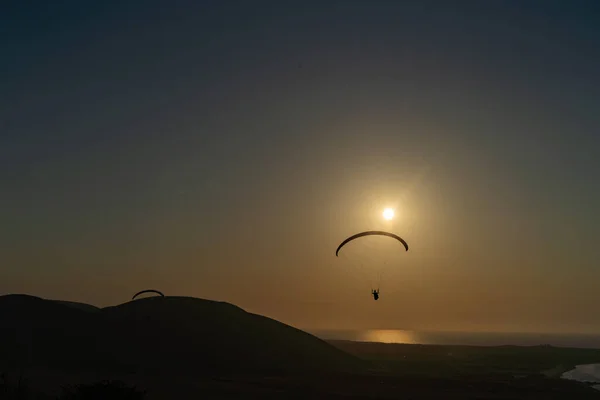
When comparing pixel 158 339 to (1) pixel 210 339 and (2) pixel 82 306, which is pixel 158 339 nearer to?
(1) pixel 210 339

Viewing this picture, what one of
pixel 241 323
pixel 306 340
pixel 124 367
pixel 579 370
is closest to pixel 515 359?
pixel 579 370

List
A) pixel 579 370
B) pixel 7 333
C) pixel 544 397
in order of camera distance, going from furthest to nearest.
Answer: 1. pixel 579 370
2. pixel 7 333
3. pixel 544 397

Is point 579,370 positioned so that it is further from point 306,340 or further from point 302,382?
point 302,382

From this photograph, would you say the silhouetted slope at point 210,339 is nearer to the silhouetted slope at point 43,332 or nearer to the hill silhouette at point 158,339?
the hill silhouette at point 158,339

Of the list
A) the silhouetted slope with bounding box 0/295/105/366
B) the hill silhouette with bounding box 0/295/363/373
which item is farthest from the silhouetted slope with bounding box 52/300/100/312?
the silhouetted slope with bounding box 0/295/105/366

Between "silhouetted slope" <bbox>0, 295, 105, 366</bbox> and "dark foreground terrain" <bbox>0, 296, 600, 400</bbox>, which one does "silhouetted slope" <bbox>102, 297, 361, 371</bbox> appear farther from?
"silhouetted slope" <bbox>0, 295, 105, 366</bbox>
